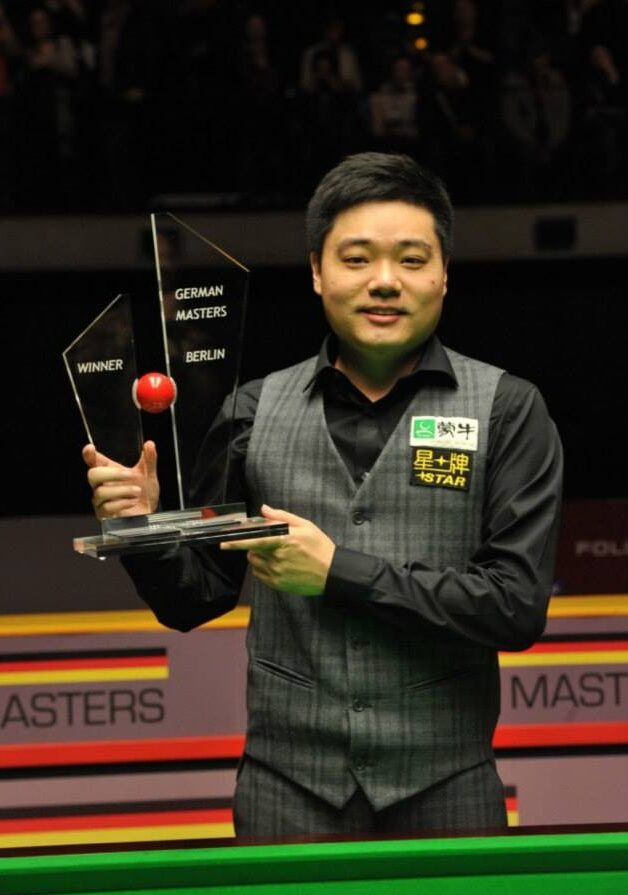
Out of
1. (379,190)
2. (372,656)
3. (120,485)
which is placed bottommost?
(372,656)

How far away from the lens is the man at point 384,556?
1.81 m

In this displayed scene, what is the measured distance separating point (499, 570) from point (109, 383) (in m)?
0.58

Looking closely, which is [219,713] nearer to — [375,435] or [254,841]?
[375,435]

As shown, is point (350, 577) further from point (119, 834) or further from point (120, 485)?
point (119, 834)

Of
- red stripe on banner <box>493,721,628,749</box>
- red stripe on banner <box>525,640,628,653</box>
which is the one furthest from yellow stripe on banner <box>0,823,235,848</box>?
red stripe on banner <box>525,640,628,653</box>

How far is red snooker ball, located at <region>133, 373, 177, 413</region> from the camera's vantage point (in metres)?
1.82

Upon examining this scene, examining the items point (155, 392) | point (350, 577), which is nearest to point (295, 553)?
point (350, 577)

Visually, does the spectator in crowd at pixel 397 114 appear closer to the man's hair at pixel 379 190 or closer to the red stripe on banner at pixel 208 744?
the red stripe on banner at pixel 208 744

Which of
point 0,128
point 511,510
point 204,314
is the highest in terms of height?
point 0,128

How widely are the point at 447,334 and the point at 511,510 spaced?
5.54m

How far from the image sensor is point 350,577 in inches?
70.1

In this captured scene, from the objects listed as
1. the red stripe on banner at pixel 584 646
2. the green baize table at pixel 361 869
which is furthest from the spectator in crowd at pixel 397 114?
the green baize table at pixel 361 869

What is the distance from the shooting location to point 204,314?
1.89 metres

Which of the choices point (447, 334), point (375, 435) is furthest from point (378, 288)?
point (447, 334)
